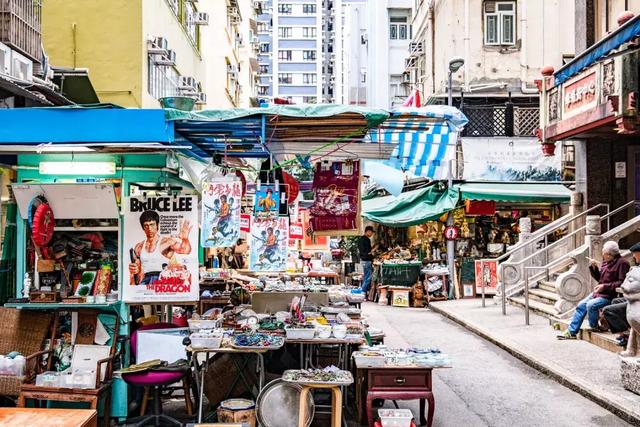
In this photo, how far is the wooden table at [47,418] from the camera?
5.51 m

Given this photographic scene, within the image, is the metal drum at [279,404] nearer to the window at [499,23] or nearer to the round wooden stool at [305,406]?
the round wooden stool at [305,406]

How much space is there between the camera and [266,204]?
31.8ft

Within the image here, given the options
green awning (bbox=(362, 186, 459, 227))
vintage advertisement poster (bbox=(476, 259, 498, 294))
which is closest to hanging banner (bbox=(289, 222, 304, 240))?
green awning (bbox=(362, 186, 459, 227))

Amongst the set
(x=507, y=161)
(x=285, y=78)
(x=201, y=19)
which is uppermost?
(x=285, y=78)

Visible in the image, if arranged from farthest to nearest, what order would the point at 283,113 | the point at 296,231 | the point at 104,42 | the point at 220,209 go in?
the point at 296,231 < the point at 104,42 < the point at 220,209 < the point at 283,113

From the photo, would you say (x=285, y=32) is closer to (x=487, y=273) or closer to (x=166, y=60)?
(x=487, y=273)

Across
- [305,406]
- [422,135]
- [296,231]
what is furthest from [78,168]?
[296,231]

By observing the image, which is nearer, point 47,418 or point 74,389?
point 47,418

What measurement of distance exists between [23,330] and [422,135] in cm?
534

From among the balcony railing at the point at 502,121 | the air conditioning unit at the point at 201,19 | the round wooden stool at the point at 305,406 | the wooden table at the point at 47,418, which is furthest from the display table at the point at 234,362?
the air conditioning unit at the point at 201,19

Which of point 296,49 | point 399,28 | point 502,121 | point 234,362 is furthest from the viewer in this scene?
point 296,49

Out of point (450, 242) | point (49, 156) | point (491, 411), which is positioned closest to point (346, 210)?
point (491, 411)

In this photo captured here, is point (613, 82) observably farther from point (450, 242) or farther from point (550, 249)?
point (450, 242)

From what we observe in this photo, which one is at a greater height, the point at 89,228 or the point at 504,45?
the point at 504,45
